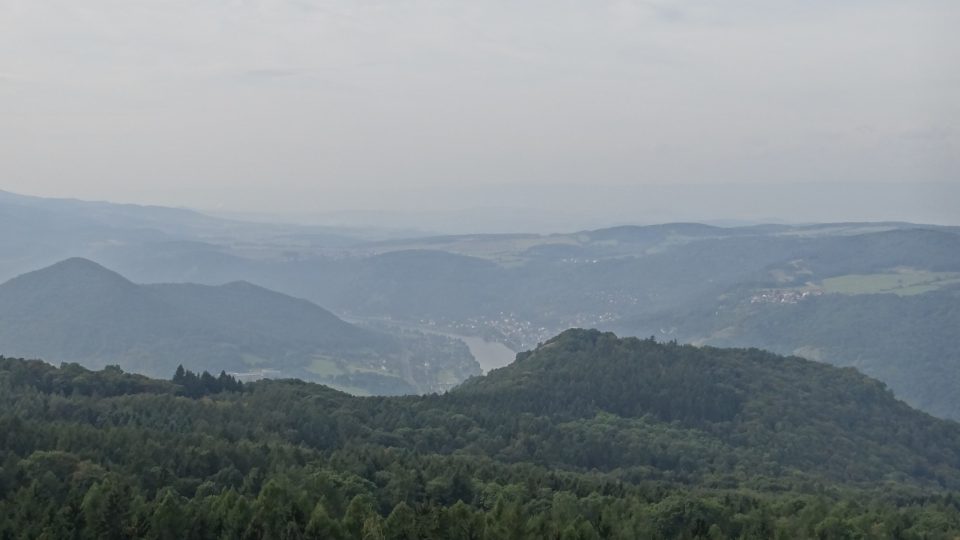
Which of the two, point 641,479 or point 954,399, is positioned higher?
point 641,479

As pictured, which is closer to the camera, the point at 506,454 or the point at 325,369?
the point at 506,454

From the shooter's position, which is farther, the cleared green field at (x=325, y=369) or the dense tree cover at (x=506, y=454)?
the cleared green field at (x=325, y=369)

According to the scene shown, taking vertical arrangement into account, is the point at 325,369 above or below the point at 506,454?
below

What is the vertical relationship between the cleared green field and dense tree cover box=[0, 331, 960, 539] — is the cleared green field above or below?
below

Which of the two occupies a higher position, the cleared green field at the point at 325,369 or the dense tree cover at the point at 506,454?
the dense tree cover at the point at 506,454

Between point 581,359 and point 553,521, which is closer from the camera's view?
point 553,521

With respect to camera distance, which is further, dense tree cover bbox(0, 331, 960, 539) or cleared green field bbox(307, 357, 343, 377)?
cleared green field bbox(307, 357, 343, 377)

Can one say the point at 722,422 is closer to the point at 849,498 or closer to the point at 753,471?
the point at 753,471

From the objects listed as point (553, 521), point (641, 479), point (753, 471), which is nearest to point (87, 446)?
point (553, 521)
